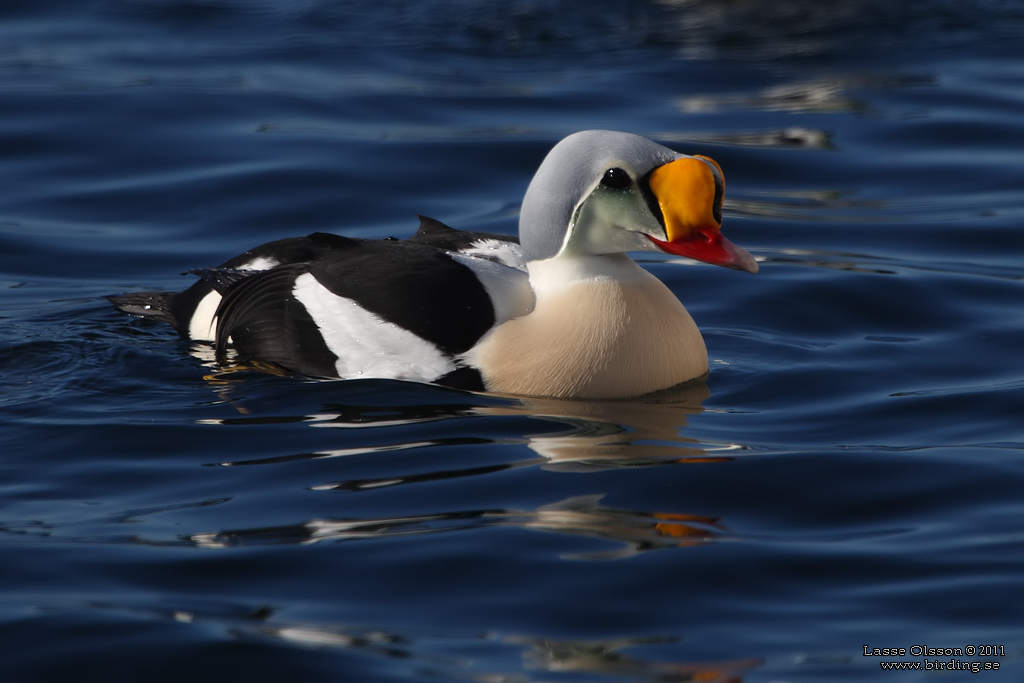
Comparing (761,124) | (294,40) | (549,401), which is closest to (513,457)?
(549,401)

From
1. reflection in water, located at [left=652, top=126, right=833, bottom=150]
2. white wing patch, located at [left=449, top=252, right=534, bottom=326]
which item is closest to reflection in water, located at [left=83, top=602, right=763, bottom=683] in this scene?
white wing patch, located at [left=449, top=252, right=534, bottom=326]

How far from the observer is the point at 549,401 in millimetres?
4672

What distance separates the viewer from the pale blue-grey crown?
4.56 meters

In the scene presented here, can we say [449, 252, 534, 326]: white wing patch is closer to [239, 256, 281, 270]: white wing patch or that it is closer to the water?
the water

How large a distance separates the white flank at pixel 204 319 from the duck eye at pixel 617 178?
1.61 metres

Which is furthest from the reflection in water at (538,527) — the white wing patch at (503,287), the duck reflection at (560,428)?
the white wing patch at (503,287)

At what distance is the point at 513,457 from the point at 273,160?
457cm

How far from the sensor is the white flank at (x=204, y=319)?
532 centimetres

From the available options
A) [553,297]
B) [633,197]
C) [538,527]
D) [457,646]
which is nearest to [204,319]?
[553,297]

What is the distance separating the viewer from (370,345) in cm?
473

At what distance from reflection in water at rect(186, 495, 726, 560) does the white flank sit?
1.75m

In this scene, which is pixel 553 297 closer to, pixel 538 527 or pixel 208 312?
pixel 538 527

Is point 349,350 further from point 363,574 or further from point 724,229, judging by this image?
point 724,229

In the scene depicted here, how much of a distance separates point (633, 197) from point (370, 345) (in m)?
1.00
